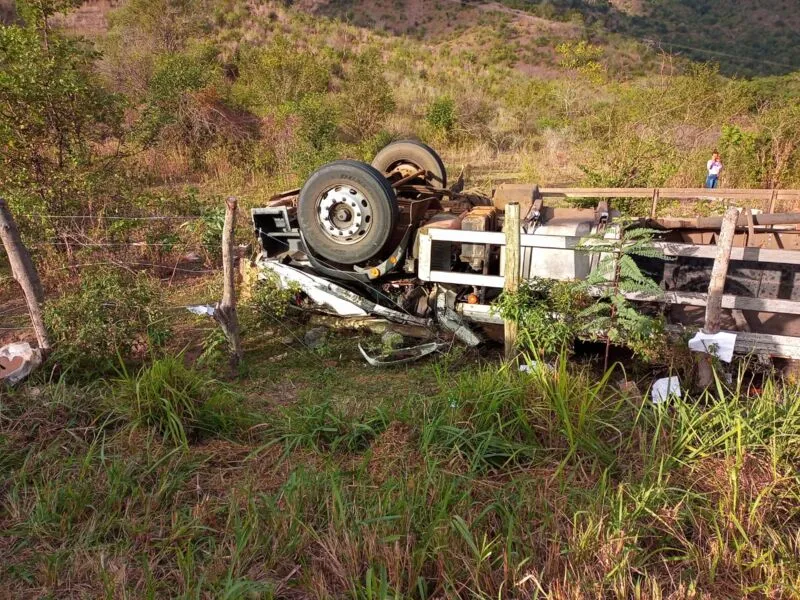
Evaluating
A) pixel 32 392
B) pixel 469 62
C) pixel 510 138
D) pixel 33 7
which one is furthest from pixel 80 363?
pixel 469 62

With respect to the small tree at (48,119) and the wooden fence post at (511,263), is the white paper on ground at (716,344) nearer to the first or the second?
the wooden fence post at (511,263)

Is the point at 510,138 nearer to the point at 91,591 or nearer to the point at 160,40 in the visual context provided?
the point at 160,40

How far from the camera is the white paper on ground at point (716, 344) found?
12.6ft

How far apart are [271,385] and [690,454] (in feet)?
10.3

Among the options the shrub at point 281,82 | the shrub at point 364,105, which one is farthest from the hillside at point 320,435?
the shrub at point 281,82

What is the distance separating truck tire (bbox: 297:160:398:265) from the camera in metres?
5.08

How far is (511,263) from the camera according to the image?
4.50 meters

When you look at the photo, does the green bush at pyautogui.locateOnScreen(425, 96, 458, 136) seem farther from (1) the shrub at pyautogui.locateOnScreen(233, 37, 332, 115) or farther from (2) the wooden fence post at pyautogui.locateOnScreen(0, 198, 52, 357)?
(2) the wooden fence post at pyautogui.locateOnScreen(0, 198, 52, 357)

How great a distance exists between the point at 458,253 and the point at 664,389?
7.71ft

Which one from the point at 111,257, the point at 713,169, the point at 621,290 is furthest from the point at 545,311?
the point at 713,169

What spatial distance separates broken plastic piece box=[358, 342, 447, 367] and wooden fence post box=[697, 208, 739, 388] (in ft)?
6.95

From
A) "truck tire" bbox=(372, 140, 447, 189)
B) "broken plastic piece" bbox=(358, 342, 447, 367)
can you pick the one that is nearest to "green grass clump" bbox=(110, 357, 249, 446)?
"broken plastic piece" bbox=(358, 342, 447, 367)

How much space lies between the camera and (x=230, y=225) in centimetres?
442

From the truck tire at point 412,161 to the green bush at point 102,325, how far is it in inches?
157
